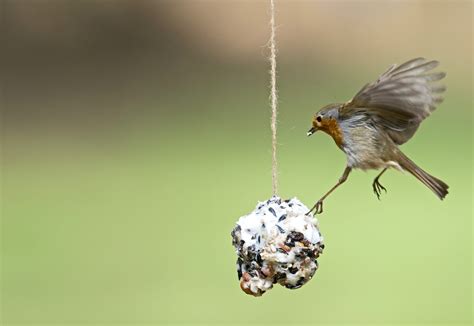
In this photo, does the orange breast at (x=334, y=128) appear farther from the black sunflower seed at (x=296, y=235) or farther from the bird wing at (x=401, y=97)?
the black sunflower seed at (x=296, y=235)

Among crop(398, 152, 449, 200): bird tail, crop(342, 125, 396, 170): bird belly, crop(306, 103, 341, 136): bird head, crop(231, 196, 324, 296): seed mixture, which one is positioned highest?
crop(306, 103, 341, 136): bird head

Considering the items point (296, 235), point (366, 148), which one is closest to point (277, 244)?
point (296, 235)

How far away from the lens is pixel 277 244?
1471mm

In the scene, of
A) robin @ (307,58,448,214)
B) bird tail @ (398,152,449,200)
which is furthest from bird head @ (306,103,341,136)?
bird tail @ (398,152,449,200)

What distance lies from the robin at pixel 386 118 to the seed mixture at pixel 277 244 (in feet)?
0.18

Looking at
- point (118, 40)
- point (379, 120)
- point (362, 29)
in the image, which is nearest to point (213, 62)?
point (118, 40)

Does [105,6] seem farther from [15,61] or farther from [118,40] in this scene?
[15,61]

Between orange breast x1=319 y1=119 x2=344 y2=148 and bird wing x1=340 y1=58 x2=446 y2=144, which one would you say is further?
orange breast x1=319 y1=119 x2=344 y2=148

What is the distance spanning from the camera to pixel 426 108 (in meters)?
1.43

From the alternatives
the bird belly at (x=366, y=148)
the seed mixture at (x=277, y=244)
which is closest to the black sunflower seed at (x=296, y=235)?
the seed mixture at (x=277, y=244)

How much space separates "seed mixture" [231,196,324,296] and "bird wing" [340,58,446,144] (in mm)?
223

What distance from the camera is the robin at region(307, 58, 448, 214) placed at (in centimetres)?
139

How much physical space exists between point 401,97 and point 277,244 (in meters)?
0.35

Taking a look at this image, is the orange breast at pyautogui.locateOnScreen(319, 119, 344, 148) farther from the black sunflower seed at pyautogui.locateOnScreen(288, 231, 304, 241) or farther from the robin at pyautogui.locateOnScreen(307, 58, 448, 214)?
the black sunflower seed at pyautogui.locateOnScreen(288, 231, 304, 241)
